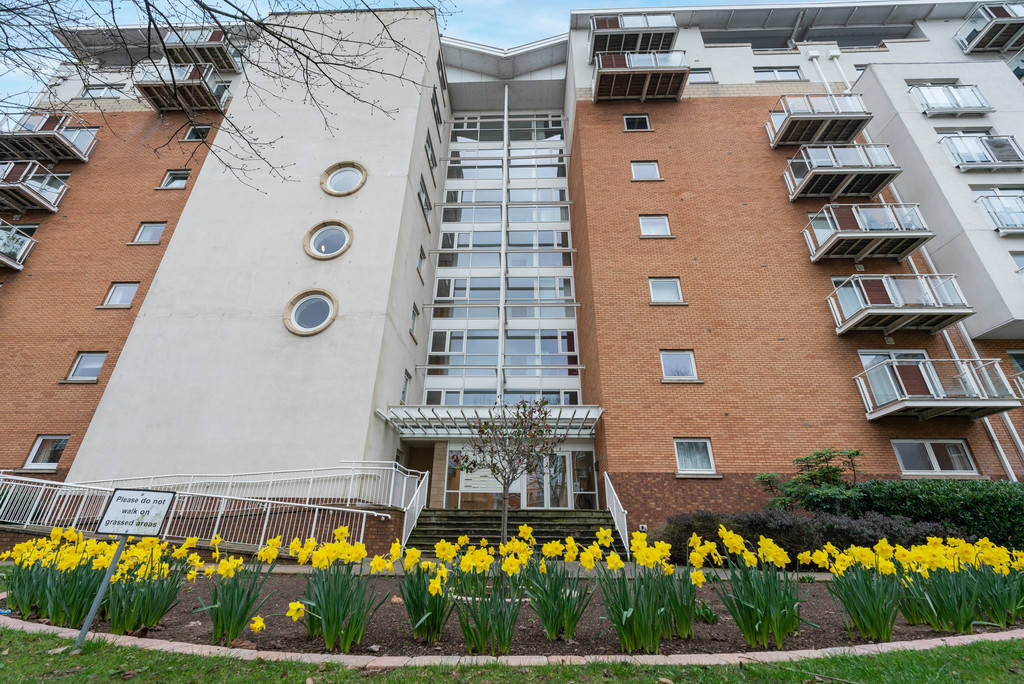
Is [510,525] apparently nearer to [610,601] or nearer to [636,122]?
[610,601]

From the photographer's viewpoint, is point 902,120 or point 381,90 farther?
point 381,90

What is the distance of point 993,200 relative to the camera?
48.8 feet

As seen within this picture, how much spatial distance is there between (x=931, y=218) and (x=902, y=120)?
4228 mm

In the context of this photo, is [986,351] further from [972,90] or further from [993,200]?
[972,90]

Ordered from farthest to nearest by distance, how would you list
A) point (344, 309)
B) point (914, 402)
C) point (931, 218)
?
point (931, 218)
point (344, 309)
point (914, 402)

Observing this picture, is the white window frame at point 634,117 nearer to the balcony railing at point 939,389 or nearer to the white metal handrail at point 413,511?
the balcony railing at point 939,389

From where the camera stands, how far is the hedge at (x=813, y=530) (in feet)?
29.5

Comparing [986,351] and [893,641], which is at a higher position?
[986,351]

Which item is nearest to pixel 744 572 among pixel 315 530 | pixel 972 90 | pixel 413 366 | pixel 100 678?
pixel 100 678

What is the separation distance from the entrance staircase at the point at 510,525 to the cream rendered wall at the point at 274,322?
8.33 feet

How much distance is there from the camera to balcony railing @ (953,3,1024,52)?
19.1m

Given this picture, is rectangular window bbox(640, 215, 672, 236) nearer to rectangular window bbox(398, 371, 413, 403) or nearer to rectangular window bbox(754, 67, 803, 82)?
rectangular window bbox(754, 67, 803, 82)

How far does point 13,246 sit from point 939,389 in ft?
96.8

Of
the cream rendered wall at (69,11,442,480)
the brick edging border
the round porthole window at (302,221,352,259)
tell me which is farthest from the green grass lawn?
the round porthole window at (302,221,352,259)
